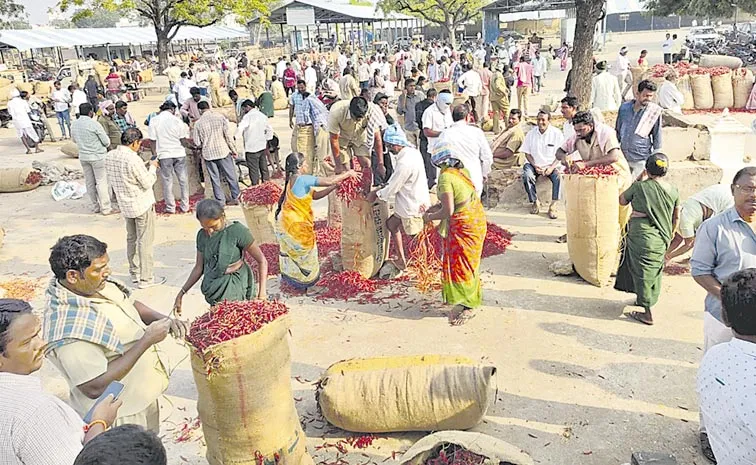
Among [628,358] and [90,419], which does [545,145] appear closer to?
[628,358]

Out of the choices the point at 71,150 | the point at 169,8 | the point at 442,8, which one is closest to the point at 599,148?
the point at 71,150

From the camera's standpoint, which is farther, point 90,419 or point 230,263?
point 230,263

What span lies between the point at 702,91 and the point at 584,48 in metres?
7.47

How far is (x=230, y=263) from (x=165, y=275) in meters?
3.66

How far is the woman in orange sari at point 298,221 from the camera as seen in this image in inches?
249

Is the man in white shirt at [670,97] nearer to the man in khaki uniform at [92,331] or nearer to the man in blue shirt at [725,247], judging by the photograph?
the man in blue shirt at [725,247]

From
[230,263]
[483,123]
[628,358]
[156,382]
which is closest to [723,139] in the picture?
[628,358]

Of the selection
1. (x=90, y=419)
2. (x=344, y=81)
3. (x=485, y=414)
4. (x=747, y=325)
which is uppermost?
(x=344, y=81)

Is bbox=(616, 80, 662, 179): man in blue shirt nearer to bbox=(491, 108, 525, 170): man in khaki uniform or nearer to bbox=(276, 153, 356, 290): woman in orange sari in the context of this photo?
bbox=(491, 108, 525, 170): man in khaki uniform

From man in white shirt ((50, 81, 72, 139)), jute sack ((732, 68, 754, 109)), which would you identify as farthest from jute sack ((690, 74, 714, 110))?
man in white shirt ((50, 81, 72, 139))

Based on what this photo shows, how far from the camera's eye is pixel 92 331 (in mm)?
3035

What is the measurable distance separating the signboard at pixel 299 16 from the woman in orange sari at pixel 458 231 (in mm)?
31558

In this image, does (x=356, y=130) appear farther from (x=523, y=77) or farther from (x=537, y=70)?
(x=537, y=70)

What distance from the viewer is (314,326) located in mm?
6254
